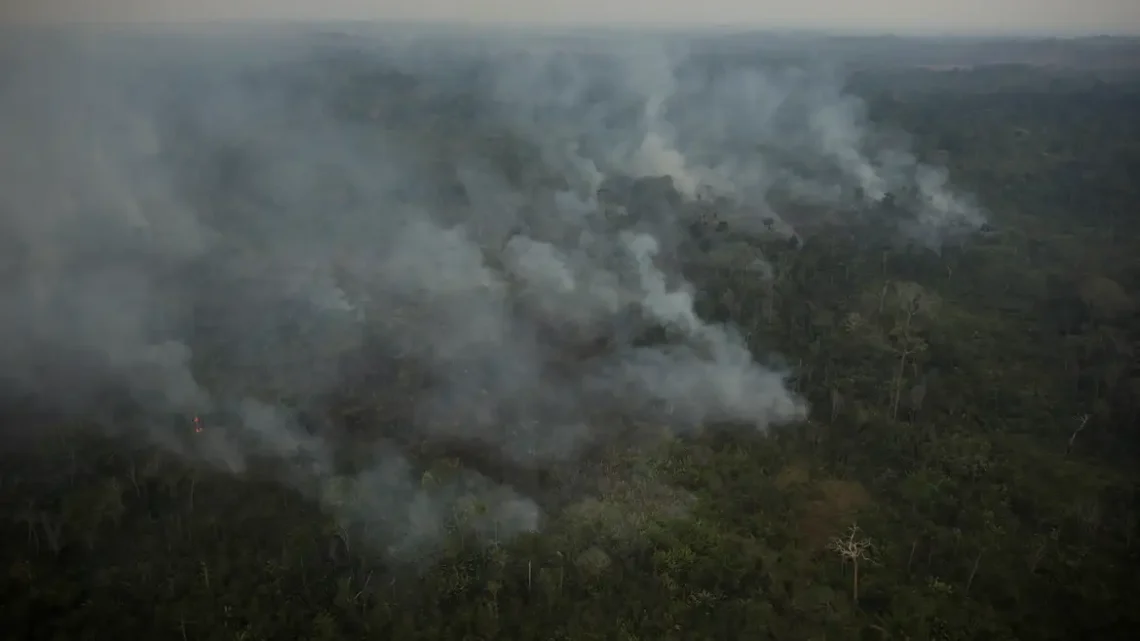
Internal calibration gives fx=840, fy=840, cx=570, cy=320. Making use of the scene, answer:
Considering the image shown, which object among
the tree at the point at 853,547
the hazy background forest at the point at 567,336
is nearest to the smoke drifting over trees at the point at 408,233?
the hazy background forest at the point at 567,336

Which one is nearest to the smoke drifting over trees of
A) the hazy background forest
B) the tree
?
the hazy background forest

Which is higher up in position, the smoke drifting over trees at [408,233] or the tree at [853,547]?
the smoke drifting over trees at [408,233]

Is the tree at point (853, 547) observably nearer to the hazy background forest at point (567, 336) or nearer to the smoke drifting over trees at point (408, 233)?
the hazy background forest at point (567, 336)

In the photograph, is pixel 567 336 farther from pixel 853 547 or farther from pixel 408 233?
pixel 853 547

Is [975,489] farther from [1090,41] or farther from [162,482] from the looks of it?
[162,482]

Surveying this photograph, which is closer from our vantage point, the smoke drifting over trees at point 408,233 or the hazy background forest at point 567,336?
the hazy background forest at point 567,336

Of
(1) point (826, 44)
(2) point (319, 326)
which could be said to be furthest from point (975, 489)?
(2) point (319, 326)
